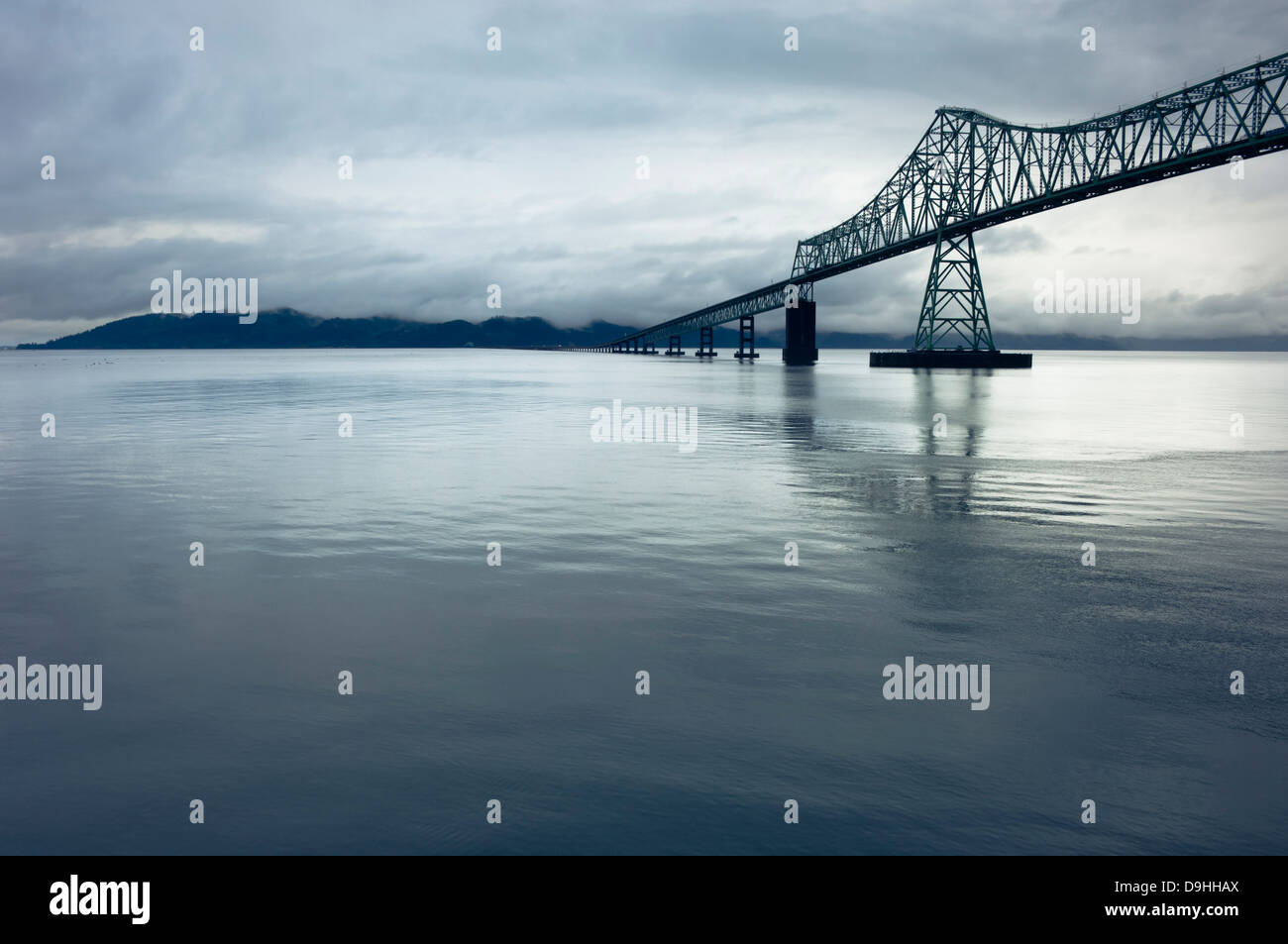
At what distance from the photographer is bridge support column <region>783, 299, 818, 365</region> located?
557ft

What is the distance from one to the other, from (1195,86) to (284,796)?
108560 millimetres

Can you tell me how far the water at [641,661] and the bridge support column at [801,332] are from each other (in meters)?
149

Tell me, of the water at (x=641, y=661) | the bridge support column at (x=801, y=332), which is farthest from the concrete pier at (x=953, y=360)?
the water at (x=641, y=661)

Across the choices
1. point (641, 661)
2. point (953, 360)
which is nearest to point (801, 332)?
point (953, 360)

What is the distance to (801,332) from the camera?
17050cm

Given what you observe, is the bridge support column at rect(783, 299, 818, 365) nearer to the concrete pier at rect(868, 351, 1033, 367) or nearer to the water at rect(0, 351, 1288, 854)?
the concrete pier at rect(868, 351, 1033, 367)

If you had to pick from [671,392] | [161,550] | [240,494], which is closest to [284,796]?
[161,550]

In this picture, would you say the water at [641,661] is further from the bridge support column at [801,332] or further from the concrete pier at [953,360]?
the bridge support column at [801,332]

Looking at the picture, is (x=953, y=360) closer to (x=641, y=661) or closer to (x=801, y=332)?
(x=801, y=332)

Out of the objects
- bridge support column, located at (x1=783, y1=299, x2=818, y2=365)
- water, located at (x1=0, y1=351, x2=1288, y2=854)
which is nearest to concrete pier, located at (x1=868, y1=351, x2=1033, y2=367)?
bridge support column, located at (x1=783, y1=299, x2=818, y2=365)

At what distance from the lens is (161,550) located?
50.6 ft

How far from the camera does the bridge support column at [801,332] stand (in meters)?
170

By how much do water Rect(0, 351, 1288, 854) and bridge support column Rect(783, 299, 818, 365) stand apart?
489 feet
